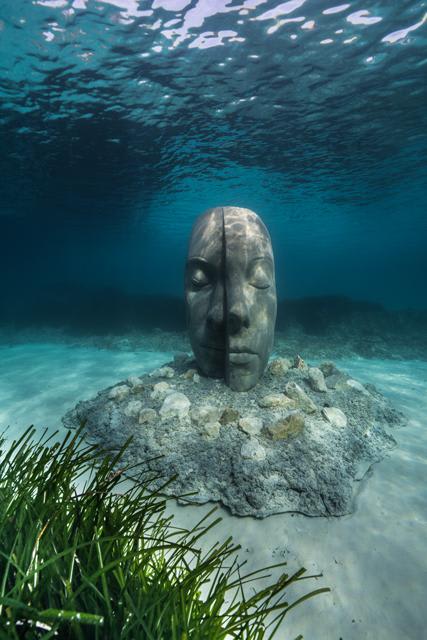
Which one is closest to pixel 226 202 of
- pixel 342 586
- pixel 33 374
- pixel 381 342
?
pixel 381 342

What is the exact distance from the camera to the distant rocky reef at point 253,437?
317cm

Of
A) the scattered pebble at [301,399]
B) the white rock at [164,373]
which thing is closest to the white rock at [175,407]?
the white rock at [164,373]

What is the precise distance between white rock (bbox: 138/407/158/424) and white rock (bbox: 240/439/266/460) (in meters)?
1.38

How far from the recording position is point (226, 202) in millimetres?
22547

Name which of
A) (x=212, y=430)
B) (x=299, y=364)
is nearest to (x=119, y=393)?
(x=212, y=430)

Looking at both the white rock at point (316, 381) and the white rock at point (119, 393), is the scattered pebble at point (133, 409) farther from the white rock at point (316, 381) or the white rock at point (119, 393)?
the white rock at point (316, 381)

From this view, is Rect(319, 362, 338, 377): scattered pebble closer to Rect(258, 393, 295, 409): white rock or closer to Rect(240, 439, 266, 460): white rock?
Rect(258, 393, 295, 409): white rock

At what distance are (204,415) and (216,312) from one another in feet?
5.38

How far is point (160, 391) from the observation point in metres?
4.97

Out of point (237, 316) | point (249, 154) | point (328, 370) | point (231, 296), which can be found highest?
point (249, 154)

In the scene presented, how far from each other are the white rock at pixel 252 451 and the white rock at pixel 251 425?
264 millimetres

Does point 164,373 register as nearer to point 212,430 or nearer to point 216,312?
point 216,312

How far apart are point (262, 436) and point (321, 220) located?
112ft

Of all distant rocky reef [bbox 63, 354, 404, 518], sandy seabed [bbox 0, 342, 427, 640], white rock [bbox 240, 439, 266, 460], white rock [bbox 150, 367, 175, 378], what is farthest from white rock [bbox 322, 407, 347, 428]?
white rock [bbox 150, 367, 175, 378]
